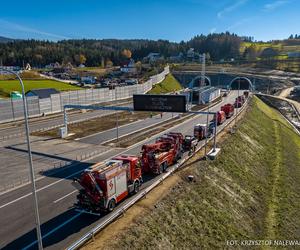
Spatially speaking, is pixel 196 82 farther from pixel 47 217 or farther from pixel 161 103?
pixel 47 217

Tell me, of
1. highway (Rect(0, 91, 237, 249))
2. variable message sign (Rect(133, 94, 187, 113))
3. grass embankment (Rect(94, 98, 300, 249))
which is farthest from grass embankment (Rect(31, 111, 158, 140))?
grass embankment (Rect(94, 98, 300, 249))

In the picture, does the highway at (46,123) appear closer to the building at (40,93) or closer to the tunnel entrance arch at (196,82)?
the building at (40,93)

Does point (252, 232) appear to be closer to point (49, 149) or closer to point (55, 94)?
point (49, 149)

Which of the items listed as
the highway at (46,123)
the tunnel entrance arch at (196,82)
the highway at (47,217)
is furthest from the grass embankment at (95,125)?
the tunnel entrance arch at (196,82)

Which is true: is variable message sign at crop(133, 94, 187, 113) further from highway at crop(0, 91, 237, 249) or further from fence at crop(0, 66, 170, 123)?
fence at crop(0, 66, 170, 123)

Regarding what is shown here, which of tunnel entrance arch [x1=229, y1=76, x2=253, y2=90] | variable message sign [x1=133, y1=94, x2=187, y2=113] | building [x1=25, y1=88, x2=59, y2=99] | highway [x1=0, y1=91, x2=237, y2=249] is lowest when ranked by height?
tunnel entrance arch [x1=229, y1=76, x2=253, y2=90]

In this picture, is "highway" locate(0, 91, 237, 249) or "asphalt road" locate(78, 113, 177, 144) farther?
"asphalt road" locate(78, 113, 177, 144)

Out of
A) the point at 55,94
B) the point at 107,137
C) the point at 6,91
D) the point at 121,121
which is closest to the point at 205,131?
the point at 107,137
